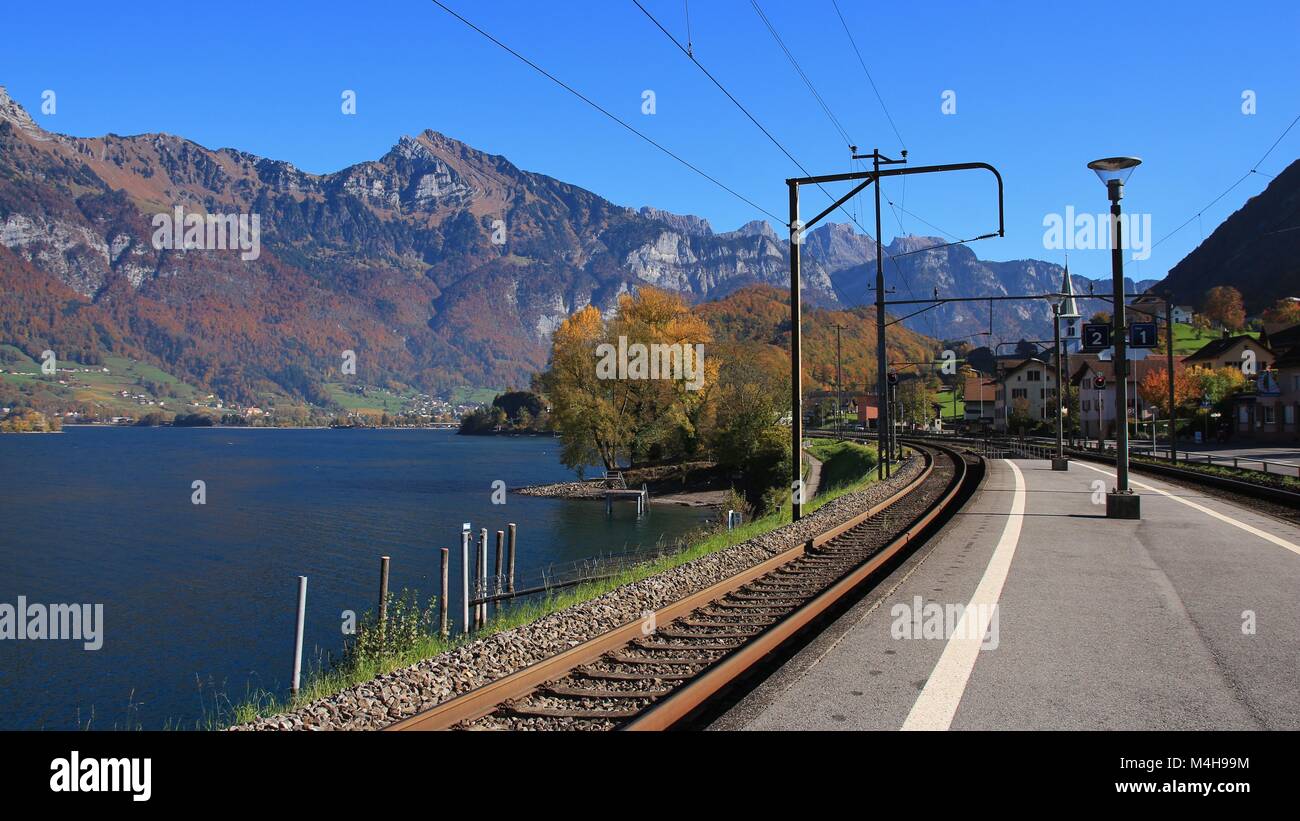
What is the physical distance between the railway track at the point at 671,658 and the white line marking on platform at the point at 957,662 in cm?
161

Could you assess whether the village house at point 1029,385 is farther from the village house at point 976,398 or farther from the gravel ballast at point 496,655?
the gravel ballast at point 496,655

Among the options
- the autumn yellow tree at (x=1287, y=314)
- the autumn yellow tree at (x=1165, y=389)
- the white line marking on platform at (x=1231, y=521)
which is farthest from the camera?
the autumn yellow tree at (x=1287, y=314)

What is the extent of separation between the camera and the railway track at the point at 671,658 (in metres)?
6.83

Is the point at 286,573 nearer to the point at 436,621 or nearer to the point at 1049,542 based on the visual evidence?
the point at 436,621

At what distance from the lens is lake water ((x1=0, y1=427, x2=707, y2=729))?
20969mm

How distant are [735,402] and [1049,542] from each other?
55830mm

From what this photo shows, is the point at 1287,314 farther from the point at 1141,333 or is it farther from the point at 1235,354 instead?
the point at 1141,333

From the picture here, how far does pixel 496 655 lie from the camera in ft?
31.8

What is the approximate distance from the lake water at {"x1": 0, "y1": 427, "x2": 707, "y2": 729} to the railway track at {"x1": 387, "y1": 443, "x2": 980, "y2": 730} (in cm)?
1103

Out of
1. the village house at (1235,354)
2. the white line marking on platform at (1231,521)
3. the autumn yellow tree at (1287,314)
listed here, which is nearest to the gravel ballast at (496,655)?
the white line marking on platform at (1231,521)

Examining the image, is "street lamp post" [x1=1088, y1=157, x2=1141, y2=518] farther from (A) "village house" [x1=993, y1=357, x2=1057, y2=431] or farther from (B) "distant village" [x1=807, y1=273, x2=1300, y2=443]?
(A) "village house" [x1=993, y1=357, x2=1057, y2=431]

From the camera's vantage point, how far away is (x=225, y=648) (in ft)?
79.6

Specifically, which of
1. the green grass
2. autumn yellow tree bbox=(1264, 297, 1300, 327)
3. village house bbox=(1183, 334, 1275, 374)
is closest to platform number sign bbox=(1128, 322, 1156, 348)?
village house bbox=(1183, 334, 1275, 374)

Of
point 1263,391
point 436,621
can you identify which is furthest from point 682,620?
point 1263,391
